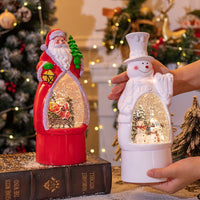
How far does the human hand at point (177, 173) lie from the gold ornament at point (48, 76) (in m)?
0.39

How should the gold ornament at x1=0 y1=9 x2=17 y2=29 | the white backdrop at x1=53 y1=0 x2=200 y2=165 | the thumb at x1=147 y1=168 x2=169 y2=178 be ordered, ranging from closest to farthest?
the thumb at x1=147 y1=168 x2=169 y2=178
the gold ornament at x1=0 y1=9 x2=17 y2=29
the white backdrop at x1=53 y1=0 x2=200 y2=165

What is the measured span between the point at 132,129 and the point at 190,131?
40 cm

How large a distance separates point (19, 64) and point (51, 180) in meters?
0.96

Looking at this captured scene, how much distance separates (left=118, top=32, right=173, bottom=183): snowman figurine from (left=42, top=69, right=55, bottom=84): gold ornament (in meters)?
0.25

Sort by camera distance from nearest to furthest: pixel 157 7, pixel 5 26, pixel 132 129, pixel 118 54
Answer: pixel 132 129 < pixel 5 26 < pixel 118 54 < pixel 157 7

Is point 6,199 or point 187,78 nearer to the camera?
point 6,199

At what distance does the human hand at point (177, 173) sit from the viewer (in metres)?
0.76

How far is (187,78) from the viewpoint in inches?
40.5

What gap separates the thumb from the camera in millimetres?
754

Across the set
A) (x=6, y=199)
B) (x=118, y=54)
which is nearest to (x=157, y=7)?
(x=118, y=54)

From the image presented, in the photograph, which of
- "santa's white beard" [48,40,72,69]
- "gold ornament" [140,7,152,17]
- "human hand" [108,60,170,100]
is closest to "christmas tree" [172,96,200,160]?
"human hand" [108,60,170,100]

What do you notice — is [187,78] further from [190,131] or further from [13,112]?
[13,112]

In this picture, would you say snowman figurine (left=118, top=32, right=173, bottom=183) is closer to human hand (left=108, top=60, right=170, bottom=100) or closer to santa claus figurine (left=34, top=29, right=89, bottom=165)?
human hand (left=108, top=60, right=170, bottom=100)

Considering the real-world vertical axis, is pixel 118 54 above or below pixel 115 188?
above
